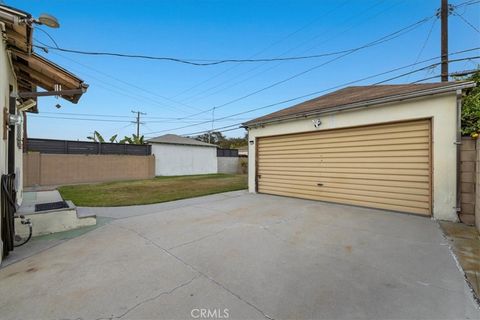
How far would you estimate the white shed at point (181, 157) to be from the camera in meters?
18.3

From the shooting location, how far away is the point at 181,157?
772 inches

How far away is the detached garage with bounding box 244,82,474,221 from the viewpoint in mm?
4781

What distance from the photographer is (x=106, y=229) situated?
177 inches

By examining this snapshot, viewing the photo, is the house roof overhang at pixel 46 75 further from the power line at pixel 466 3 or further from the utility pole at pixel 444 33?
the power line at pixel 466 3

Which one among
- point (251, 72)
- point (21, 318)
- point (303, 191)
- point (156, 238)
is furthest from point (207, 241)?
point (251, 72)

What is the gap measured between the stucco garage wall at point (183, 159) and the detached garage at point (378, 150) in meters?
12.4

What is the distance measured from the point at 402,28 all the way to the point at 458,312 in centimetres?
1070

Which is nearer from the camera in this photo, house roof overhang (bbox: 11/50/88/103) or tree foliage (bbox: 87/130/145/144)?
house roof overhang (bbox: 11/50/88/103)

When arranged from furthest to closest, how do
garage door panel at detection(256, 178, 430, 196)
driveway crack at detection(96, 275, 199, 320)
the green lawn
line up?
the green lawn, garage door panel at detection(256, 178, 430, 196), driveway crack at detection(96, 275, 199, 320)

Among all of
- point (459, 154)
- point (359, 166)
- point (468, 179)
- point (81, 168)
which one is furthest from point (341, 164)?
point (81, 168)

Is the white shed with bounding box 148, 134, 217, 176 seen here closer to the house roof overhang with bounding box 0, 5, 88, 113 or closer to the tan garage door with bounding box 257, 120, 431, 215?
the house roof overhang with bounding box 0, 5, 88, 113

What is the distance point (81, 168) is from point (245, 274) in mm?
14912

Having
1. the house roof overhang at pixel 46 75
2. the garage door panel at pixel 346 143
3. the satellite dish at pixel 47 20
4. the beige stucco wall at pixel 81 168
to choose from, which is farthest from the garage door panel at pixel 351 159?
the beige stucco wall at pixel 81 168

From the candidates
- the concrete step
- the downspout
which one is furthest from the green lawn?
the downspout
